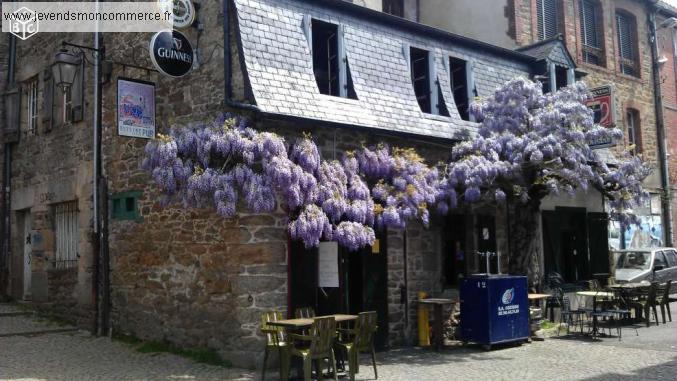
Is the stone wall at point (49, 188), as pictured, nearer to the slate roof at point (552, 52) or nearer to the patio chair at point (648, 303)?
the slate roof at point (552, 52)

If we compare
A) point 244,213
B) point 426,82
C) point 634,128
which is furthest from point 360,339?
point 634,128

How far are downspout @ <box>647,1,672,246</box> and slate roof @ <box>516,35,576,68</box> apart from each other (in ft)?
25.2

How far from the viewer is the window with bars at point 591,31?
19.5 meters

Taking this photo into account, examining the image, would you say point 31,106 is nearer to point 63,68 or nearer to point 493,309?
point 63,68

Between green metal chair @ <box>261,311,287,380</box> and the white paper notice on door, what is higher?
the white paper notice on door

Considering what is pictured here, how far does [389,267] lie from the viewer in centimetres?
1090

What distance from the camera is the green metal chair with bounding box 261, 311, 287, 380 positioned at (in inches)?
321

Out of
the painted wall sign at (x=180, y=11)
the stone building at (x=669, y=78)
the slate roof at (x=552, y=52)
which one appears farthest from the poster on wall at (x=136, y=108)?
the stone building at (x=669, y=78)

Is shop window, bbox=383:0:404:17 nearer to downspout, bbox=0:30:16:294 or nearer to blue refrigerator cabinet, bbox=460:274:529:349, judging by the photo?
downspout, bbox=0:30:16:294

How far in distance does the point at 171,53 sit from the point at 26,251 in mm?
7203

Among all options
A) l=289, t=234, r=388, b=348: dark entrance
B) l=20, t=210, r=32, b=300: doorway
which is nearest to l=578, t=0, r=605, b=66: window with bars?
l=289, t=234, r=388, b=348: dark entrance

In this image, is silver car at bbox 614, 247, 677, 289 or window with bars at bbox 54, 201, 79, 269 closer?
window with bars at bbox 54, 201, 79, 269

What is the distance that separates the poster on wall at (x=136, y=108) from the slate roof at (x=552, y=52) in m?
8.47

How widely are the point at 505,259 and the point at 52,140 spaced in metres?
9.59
